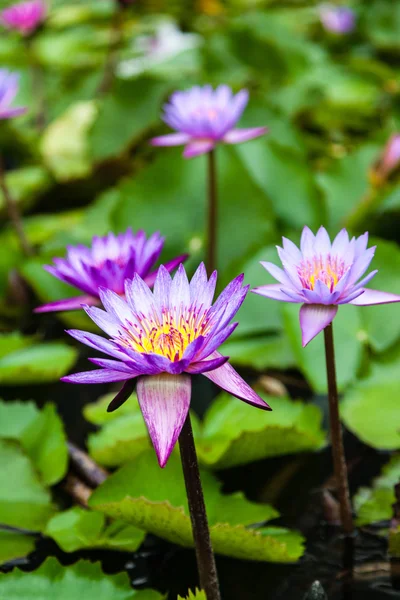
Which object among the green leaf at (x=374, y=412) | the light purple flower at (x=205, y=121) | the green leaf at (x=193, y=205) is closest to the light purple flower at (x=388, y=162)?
the green leaf at (x=193, y=205)

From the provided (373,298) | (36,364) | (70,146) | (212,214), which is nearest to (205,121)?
(212,214)

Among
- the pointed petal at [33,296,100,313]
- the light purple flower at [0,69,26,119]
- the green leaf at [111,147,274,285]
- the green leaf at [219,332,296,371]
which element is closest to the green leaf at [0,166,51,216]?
the light purple flower at [0,69,26,119]

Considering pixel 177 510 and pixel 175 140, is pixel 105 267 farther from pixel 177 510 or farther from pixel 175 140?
pixel 175 140

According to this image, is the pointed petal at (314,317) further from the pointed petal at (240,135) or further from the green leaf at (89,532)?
the pointed petal at (240,135)

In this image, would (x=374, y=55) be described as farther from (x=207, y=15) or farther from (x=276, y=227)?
(x=276, y=227)

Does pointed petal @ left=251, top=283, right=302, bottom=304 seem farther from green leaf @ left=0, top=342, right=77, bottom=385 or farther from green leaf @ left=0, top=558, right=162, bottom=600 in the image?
green leaf @ left=0, top=342, right=77, bottom=385
